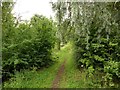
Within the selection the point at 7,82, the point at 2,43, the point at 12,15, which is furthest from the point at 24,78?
the point at 12,15

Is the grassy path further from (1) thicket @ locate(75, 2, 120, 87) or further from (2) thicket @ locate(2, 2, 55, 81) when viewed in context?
(1) thicket @ locate(75, 2, 120, 87)

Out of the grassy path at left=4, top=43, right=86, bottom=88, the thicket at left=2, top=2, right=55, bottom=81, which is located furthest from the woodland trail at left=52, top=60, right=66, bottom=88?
the thicket at left=2, top=2, right=55, bottom=81

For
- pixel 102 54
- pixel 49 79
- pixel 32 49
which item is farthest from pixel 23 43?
pixel 102 54

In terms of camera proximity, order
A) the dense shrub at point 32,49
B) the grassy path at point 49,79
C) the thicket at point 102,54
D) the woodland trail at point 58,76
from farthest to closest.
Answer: the dense shrub at point 32,49
the woodland trail at point 58,76
the grassy path at point 49,79
the thicket at point 102,54

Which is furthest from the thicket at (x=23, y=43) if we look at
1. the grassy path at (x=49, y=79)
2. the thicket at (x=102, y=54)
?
the thicket at (x=102, y=54)

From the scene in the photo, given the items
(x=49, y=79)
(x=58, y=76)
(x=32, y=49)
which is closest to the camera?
(x=49, y=79)

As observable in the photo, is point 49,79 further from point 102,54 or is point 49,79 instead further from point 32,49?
point 102,54

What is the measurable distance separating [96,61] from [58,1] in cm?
644

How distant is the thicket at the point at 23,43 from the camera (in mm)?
13789

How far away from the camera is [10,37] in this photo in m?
14.0

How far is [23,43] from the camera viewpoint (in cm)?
1417

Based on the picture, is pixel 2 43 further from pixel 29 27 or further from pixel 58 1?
pixel 58 1

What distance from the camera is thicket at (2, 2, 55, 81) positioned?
13.8 metres

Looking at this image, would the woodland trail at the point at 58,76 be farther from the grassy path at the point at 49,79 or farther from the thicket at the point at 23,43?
the thicket at the point at 23,43
